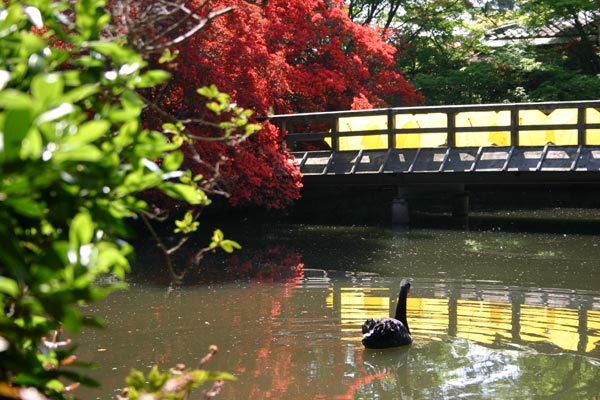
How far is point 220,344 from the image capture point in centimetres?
830

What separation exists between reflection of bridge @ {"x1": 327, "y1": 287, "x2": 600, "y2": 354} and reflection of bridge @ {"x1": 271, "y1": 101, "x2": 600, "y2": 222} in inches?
263

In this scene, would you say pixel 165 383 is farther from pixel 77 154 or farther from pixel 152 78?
pixel 77 154

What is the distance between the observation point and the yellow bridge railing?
1706 cm

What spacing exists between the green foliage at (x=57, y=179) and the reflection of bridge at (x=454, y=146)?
15.3 metres

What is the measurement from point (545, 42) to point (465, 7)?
8.58 ft

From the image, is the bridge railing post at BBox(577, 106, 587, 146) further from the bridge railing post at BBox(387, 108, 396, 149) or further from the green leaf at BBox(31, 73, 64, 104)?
the green leaf at BBox(31, 73, 64, 104)

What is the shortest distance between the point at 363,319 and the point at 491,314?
55.1 inches

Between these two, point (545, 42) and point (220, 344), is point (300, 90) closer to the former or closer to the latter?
point (545, 42)

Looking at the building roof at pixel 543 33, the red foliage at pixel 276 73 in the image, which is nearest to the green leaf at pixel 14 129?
the red foliage at pixel 276 73

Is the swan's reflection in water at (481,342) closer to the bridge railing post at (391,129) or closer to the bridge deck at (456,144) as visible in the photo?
the bridge deck at (456,144)

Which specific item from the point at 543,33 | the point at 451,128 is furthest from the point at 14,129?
the point at 543,33

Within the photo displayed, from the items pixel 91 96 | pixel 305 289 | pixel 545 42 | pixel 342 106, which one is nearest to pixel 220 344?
pixel 305 289

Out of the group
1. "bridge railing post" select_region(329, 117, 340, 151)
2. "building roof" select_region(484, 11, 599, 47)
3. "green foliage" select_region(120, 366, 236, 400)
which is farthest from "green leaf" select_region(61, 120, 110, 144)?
"building roof" select_region(484, 11, 599, 47)

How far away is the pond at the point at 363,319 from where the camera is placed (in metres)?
7.06
